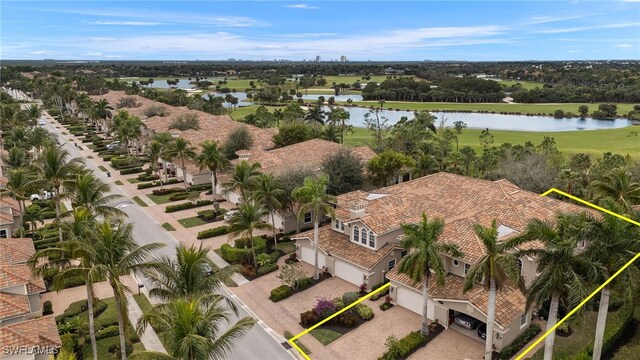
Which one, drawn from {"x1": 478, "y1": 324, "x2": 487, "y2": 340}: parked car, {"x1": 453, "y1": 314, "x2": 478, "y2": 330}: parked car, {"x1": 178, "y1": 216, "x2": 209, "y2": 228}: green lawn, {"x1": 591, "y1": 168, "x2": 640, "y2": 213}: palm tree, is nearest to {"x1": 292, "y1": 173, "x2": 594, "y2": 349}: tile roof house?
{"x1": 453, "y1": 314, "x2": 478, "y2": 330}: parked car

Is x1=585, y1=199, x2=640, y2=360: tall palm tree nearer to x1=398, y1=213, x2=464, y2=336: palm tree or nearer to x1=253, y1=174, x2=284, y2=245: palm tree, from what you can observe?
x1=398, y1=213, x2=464, y2=336: palm tree

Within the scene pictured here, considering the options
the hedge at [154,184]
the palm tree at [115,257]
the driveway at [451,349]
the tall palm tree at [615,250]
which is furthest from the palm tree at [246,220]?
the hedge at [154,184]

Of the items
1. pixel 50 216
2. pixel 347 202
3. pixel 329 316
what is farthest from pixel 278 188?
pixel 50 216

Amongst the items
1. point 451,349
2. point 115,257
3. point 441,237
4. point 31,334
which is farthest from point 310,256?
point 31,334

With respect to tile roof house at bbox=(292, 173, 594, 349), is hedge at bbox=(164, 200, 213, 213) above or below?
below

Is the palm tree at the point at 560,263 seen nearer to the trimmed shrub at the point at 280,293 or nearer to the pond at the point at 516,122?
the trimmed shrub at the point at 280,293
